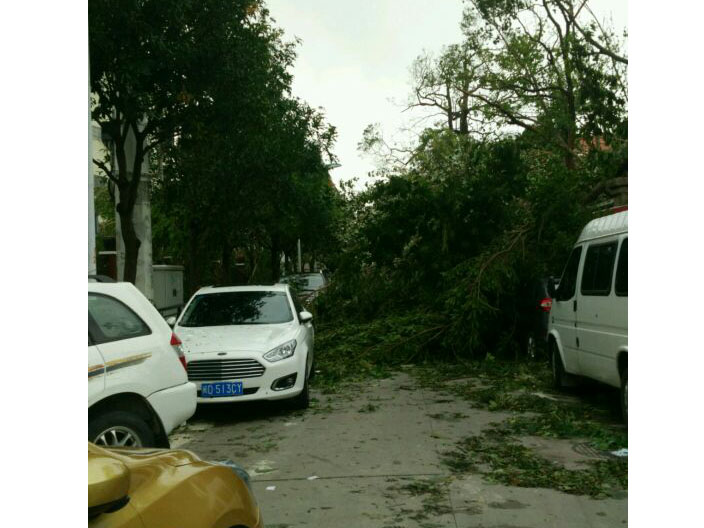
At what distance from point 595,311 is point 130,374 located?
203 inches

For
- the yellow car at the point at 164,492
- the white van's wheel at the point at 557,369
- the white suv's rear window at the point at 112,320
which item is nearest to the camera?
the yellow car at the point at 164,492

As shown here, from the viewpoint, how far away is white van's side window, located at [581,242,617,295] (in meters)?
8.23

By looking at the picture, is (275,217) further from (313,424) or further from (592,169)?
(313,424)

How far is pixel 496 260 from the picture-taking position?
555 inches

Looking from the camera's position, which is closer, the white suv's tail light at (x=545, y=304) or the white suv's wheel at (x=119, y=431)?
the white suv's wheel at (x=119, y=431)

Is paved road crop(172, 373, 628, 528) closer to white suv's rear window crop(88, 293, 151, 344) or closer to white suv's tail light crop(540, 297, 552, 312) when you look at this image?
white suv's rear window crop(88, 293, 151, 344)

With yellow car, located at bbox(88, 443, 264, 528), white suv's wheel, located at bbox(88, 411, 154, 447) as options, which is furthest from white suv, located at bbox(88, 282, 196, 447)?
yellow car, located at bbox(88, 443, 264, 528)

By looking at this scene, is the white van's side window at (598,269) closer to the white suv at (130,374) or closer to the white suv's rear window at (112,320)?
the white suv at (130,374)

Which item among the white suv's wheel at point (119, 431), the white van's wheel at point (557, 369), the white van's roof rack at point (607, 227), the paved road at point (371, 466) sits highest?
the white van's roof rack at point (607, 227)

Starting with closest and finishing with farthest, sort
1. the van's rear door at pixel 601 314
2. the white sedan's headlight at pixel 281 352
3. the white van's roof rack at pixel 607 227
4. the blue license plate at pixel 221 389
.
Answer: the van's rear door at pixel 601 314
the white van's roof rack at pixel 607 227
the blue license plate at pixel 221 389
the white sedan's headlight at pixel 281 352

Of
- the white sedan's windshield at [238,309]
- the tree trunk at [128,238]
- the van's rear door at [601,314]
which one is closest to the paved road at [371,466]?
the white sedan's windshield at [238,309]

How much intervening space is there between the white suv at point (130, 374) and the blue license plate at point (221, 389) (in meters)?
2.60

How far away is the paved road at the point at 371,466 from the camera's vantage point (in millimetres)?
5324

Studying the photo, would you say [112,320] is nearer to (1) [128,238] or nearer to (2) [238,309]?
(2) [238,309]
